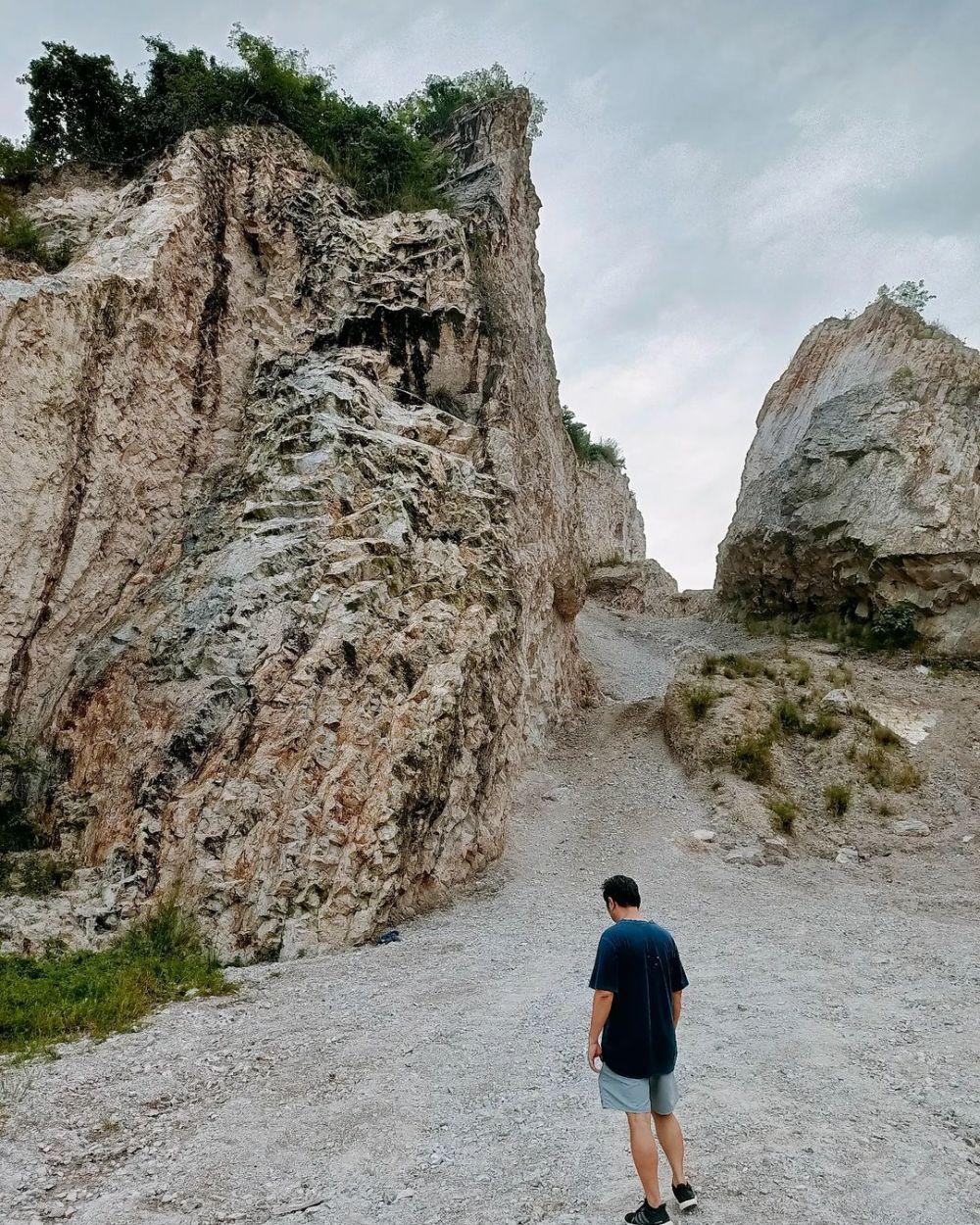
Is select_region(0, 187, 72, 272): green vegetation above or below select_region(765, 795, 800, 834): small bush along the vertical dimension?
above

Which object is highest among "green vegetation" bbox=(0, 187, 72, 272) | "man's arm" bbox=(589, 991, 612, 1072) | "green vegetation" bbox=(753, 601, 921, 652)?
"green vegetation" bbox=(0, 187, 72, 272)

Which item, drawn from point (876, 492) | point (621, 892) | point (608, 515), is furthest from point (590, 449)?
point (621, 892)

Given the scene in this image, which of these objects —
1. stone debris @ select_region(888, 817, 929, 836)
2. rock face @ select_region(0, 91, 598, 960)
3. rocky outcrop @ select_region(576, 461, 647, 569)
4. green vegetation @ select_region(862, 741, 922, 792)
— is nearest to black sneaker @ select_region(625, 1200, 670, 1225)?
rock face @ select_region(0, 91, 598, 960)

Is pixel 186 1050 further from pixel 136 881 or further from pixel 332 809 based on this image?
pixel 332 809

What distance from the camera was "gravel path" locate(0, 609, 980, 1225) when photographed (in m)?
4.05

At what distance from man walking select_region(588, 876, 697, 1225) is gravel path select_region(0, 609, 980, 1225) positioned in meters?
0.34

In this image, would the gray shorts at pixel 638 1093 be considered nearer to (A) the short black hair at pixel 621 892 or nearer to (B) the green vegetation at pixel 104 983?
(A) the short black hair at pixel 621 892

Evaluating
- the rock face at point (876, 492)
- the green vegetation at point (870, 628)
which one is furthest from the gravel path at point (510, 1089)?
the rock face at point (876, 492)

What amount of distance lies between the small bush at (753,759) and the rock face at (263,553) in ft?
14.6

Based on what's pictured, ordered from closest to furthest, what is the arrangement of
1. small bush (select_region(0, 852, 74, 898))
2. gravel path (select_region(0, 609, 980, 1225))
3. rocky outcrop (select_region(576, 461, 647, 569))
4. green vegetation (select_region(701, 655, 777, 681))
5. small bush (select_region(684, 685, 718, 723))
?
1. gravel path (select_region(0, 609, 980, 1225))
2. small bush (select_region(0, 852, 74, 898))
3. small bush (select_region(684, 685, 718, 723))
4. green vegetation (select_region(701, 655, 777, 681))
5. rocky outcrop (select_region(576, 461, 647, 569))

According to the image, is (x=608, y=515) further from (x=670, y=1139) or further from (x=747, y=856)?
(x=670, y=1139)

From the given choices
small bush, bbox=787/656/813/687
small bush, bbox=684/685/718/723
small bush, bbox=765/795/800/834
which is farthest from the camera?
small bush, bbox=787/656/813/687

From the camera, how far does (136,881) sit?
8625 millimetres

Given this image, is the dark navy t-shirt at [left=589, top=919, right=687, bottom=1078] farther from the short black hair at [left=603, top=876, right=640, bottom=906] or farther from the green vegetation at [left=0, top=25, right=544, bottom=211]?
the green vegetation at [left=0, top=25, right=544, bottom=211]
